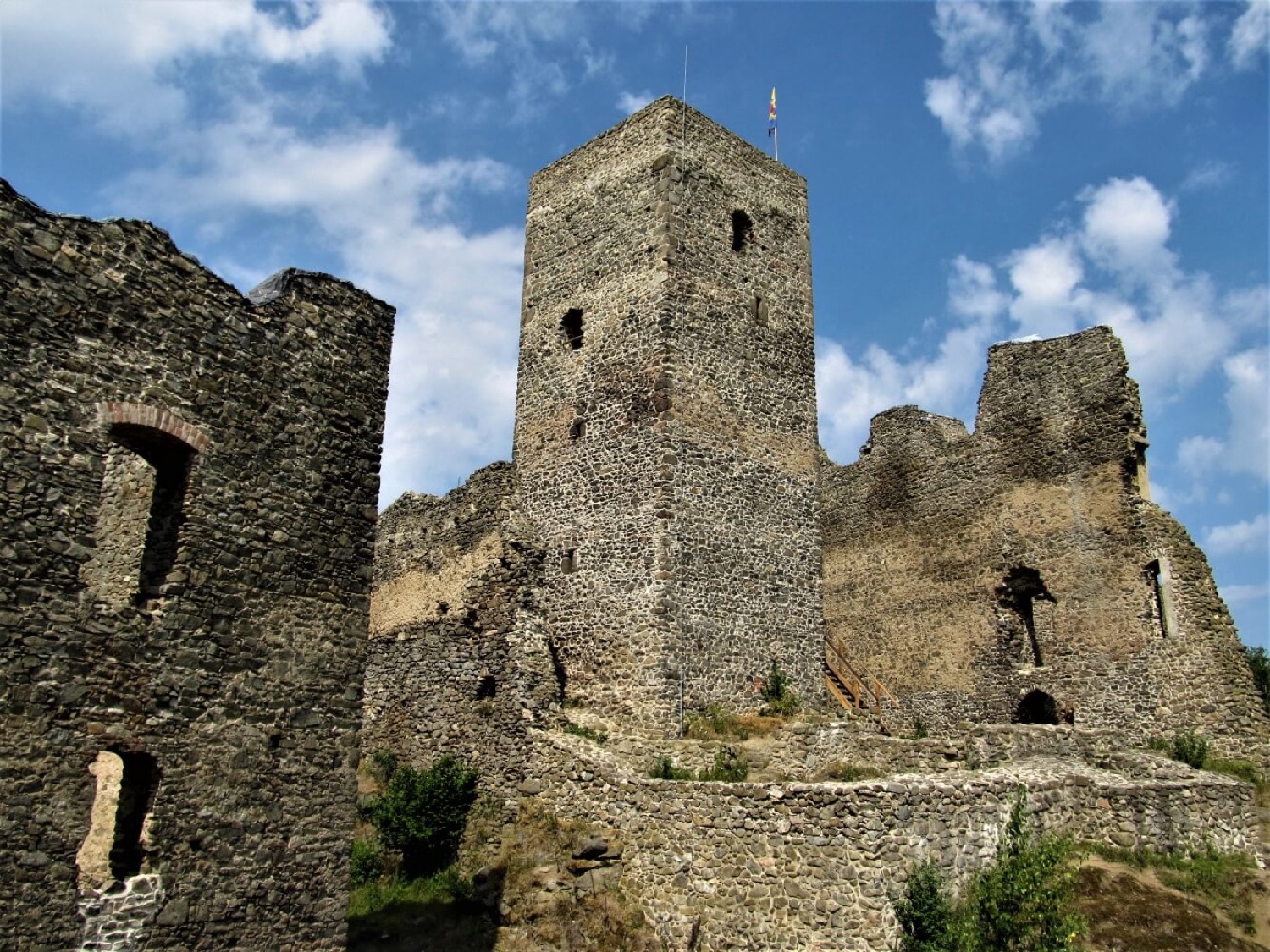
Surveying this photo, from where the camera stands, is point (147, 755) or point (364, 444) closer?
point (147, 755)

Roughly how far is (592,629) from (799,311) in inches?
316

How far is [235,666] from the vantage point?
859 cm

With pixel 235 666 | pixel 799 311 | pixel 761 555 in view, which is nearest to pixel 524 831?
pixel 761 555

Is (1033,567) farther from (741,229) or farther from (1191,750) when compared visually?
(741,229)

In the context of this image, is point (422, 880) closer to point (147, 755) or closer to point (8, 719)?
point (147, 755)

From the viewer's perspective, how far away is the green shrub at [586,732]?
16094 millimetres

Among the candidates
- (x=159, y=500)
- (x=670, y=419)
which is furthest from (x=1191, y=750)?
(x=159, y=500)

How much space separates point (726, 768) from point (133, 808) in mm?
9009

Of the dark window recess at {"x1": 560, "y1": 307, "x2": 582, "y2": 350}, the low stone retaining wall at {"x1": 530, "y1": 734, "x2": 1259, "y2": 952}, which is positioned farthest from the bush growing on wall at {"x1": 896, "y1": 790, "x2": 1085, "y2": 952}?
the dark window recess at {"x1": 560, "y1": 307, "x2": 582, "y2": 350}

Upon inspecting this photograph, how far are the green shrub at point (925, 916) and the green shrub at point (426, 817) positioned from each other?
7.51m

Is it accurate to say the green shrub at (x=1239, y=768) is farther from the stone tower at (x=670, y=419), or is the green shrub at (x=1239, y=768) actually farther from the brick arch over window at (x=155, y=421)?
the brick arch over window at (x=155, y=421)

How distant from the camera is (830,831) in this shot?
38.5ft

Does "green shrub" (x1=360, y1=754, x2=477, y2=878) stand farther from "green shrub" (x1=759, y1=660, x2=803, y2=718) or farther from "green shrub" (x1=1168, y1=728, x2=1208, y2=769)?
"green shrub" (x1=1168, y1=728, x2=1208, y2=769)

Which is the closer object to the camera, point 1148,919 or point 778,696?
point 1148,919
